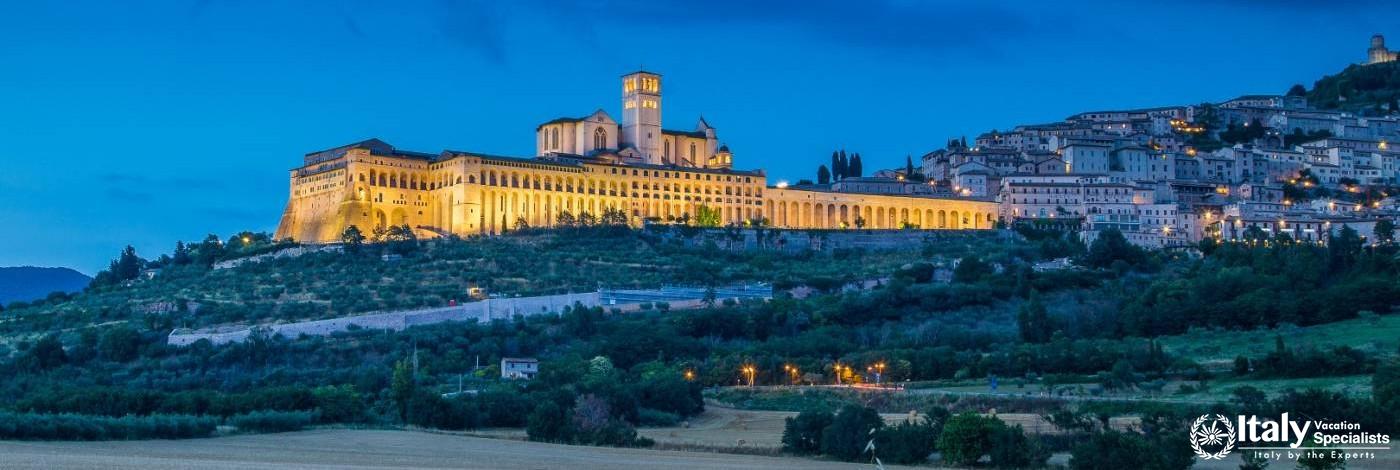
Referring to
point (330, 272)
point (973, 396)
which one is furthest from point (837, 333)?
point (330, 272)

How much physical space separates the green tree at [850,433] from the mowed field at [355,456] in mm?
702

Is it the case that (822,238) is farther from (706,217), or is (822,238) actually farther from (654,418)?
(654,418)

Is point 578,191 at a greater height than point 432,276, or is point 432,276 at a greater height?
point 578,191

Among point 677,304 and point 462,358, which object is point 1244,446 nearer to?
point 462,358

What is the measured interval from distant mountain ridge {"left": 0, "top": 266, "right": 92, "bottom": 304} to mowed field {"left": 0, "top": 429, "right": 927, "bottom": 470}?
8652cm

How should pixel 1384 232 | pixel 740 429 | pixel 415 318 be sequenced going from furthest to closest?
pixel 1384 232 < pixel 415 318 < pixel 740 429

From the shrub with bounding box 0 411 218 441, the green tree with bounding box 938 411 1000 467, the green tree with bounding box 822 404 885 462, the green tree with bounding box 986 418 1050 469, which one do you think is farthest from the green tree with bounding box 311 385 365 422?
the green tree with bounding box 986 418 1050 469

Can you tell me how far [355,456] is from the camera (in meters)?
27.0

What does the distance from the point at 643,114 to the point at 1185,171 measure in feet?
96.9

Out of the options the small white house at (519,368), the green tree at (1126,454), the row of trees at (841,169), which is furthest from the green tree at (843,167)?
the green tree at (1126,454)

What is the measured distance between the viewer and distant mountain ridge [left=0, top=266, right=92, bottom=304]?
114m

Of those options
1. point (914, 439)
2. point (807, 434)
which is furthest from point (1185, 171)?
point (914, 439)

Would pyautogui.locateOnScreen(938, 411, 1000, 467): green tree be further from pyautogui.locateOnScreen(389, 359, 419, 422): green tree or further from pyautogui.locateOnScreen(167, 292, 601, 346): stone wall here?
pyautogui.locateOnScreen(167, 292, 601, 346): stone wall

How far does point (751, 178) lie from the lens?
3332 inches
